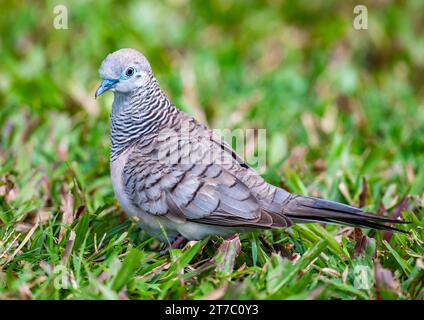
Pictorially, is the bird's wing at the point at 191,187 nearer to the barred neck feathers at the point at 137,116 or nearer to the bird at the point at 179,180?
the bird at the point at 179,180

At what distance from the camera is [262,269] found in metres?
3.65

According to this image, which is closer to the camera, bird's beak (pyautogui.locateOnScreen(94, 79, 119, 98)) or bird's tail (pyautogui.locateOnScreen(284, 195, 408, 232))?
bird's tail (pyautogui.locateOnScreen(284, 195, 408, 232))

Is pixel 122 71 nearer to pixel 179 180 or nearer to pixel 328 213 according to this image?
pixel 179 180

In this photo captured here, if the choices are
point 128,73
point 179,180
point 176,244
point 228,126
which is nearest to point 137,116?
point 128,73

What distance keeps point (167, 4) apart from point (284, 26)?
4.75ft

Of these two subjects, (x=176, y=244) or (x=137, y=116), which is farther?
(x=137, y=116)

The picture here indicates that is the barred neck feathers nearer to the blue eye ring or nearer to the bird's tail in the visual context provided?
the blue eye ring

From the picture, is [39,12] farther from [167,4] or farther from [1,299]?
[1,299]

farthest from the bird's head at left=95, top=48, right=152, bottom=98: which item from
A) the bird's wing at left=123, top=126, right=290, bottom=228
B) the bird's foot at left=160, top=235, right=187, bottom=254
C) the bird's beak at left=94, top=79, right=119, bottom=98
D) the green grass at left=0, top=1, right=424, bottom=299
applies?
the bird's foot at left=160, top=235, right=187, bottom=254

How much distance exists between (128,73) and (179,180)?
735mm

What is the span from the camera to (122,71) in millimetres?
4078

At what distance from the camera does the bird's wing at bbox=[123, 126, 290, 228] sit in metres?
3.81

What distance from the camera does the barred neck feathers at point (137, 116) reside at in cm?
425

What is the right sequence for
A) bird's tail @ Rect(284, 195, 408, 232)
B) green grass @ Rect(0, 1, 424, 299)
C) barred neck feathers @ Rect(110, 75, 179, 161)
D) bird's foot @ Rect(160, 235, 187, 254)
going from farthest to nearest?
1. barred neck feathers @ Rect(110, 75, 179, 161)
2. bird's foot @ Rect(160, 235, 187, 254)
3. bird's tail @ Rect(284, 195, 408, 232)
4. green grass @ Rect(0, 1, 424, 299)
